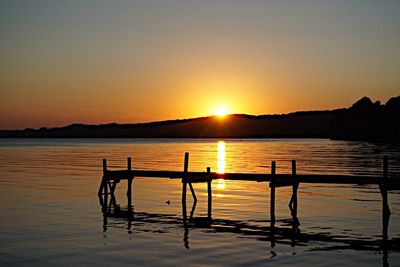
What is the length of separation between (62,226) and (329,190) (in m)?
22.9

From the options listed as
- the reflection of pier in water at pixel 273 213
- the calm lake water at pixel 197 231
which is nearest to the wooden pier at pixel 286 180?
the reflection of pier in water at pixel 273 213

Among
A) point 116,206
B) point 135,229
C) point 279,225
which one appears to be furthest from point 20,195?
point 279,225

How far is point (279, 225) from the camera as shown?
26.4 m

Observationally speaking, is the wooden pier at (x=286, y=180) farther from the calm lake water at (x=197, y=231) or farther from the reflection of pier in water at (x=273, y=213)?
the calm lake water at (x=197, y=231)

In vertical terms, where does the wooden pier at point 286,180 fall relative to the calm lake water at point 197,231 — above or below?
above

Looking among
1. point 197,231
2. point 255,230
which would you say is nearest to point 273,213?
point 255,230

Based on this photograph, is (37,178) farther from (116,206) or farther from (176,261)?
(176,261)

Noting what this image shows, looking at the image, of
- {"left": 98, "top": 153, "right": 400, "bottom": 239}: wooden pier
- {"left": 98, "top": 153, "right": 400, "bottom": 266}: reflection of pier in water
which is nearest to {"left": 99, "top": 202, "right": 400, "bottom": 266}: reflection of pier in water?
{"left": 98, "top": 153, "right": 400, "bottom": 266}: reflection of pier in water

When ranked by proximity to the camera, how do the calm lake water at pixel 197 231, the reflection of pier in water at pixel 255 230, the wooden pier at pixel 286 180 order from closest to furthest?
the calm lake water at pixel 197 231 < the reflection of pier in water at pixel 255 230 < the wooden pier at pixel 286 180

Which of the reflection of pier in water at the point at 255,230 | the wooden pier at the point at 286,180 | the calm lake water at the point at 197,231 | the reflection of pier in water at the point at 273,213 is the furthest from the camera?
the wooden pier at the point at 286,180

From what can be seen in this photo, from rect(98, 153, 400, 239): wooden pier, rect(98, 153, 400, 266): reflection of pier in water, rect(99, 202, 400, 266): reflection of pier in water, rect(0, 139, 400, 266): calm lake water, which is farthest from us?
rect(98, 153, 400, 239): wooden pier

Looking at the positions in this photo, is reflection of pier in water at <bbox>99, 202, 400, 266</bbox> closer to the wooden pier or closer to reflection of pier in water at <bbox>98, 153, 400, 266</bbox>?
reflection of pier in water at <bbox>98, 153, 400, 266</bbox>

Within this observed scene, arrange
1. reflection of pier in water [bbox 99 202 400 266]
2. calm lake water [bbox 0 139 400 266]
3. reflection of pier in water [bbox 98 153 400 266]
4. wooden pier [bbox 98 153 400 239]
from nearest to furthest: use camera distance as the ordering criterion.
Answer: calm lake water [bbox 0 139 400 266] < reflection of pier in water [bbox 99 202 400 266] < reflection of pier in water [bbox 98 153 400 266] < wooden pier [bbox 98 153 400 239]

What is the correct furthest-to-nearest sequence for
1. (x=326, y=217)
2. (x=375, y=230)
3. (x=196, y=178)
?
(x=196, y=178)
(x=326, y=217)
(x=375, y=230)
